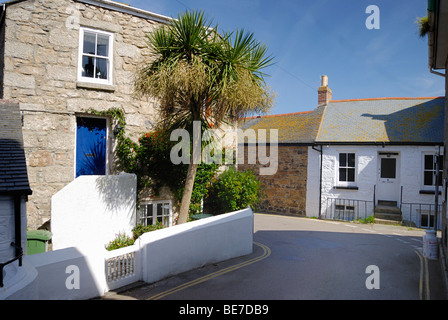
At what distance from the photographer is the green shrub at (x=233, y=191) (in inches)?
419

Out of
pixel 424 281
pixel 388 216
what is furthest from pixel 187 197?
pixel 388 216

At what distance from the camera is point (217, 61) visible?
314 inches

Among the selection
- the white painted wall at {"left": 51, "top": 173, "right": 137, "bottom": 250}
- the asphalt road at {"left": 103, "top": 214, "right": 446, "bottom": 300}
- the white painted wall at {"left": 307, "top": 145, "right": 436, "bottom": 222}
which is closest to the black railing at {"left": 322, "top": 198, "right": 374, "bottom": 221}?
the white painted wall at {"left": 307, "top": 145, "right": 436, "bottom": 222}

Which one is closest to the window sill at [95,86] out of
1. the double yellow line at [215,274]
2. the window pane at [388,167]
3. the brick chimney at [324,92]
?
the double yellow line at [215,274]

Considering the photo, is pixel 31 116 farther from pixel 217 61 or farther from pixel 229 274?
pixel 229 274

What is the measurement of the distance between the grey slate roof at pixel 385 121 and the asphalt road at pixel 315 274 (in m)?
5.43

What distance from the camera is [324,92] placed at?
18.5 meters

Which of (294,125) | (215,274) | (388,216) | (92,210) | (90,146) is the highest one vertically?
(294,125)

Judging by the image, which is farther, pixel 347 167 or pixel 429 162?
pixel 347 167

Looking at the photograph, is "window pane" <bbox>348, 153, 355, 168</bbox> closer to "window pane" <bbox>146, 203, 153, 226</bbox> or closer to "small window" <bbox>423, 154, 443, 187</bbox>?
"small window" <bbox>423, 154, 443, 187</bbox>

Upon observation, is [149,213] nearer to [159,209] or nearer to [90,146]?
[159,209]

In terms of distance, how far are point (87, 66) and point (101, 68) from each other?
41 cm

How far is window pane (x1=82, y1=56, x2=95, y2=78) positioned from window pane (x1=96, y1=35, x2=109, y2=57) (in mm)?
365

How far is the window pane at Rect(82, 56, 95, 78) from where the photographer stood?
9.48 meters
